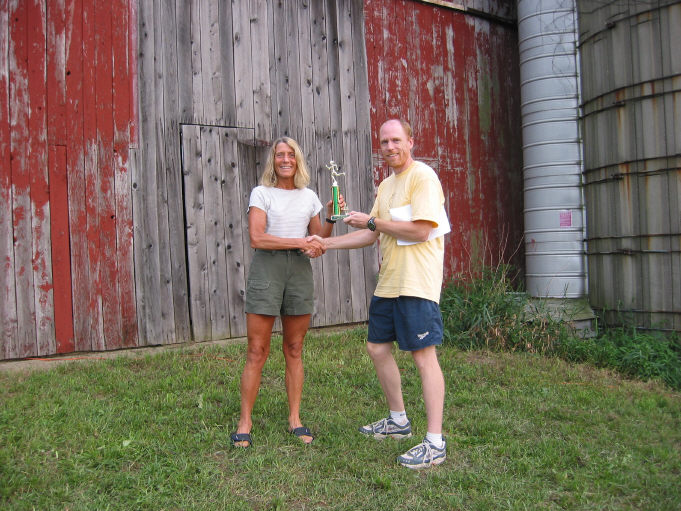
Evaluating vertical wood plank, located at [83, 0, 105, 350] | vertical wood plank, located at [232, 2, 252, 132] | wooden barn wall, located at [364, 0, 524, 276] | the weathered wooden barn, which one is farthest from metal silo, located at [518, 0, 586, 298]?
vertical wood plank, located at [83, 0, 105, 350]

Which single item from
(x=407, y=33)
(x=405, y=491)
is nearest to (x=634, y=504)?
(x=405, y=491)

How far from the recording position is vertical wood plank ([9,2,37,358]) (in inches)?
200

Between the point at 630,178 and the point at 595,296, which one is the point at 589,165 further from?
the point at 595,296

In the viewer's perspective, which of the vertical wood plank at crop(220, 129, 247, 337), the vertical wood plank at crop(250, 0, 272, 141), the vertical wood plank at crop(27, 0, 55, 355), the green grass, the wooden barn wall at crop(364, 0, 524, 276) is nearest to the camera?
the green grass

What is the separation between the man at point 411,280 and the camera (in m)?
3.30

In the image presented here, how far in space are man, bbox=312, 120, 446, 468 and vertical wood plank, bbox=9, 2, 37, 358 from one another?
126 inches

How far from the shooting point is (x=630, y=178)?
6.25m

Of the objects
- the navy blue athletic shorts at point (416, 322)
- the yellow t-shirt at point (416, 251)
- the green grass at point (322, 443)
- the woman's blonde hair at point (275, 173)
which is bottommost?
the green grass at point (322, 443)

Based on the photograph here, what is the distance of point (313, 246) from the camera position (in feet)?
11.8

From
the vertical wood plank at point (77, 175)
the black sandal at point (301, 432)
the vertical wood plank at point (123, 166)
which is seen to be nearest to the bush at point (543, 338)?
the black sandal at point (301, 432)

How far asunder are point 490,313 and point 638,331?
152cm

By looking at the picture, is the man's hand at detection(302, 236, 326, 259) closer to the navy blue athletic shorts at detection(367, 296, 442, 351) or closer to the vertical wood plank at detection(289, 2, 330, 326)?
the navy blue athletic shorts at detection(367, 296, 442, 351)

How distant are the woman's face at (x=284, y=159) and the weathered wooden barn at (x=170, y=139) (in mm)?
2467

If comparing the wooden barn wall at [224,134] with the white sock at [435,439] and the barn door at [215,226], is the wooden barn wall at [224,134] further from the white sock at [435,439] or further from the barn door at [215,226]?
the white sock at [435,439]
